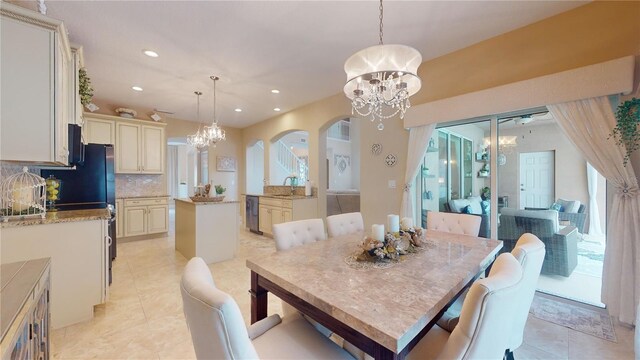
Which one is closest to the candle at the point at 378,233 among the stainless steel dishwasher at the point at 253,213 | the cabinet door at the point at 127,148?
the stainless steel dishwasher at the point at 253,213

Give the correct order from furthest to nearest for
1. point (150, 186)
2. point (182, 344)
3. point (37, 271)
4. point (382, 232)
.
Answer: point (150, 186), point (182, 344), point (382, 232), point (37, 271)

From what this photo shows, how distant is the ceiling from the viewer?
90.6 inches

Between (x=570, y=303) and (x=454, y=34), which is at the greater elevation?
(x=454, y=34)

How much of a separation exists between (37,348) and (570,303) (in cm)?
397

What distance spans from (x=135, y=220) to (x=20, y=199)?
3.18m

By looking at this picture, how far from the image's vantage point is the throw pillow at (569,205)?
8.64ft

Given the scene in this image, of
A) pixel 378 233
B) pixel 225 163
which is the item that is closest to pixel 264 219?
pixel 225 163

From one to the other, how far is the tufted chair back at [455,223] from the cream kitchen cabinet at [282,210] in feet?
9.02

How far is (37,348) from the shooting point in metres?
1.09

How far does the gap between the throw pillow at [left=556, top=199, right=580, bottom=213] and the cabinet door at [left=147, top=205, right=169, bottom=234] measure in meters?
6.48

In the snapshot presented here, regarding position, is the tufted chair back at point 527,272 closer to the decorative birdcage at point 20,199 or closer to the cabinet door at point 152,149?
the decorative birdcage at point 20,199

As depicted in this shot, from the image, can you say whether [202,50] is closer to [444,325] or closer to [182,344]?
[182,344]

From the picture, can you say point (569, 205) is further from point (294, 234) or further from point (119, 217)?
point (119, 217)

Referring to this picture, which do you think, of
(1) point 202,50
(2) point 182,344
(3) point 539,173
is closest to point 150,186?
(1) point 202,50
